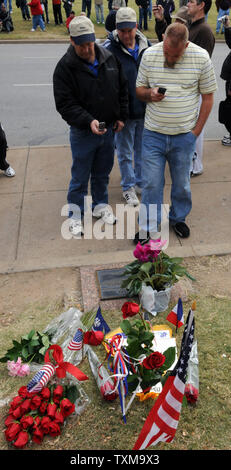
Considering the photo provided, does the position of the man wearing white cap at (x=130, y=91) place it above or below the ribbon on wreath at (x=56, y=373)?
above

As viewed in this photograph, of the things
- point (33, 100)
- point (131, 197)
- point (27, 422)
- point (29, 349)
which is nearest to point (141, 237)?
point (131, 197)

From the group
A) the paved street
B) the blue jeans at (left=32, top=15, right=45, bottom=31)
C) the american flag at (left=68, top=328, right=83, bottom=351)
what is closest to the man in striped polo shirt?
the american flag at (left=68, top=328, right=83, bottom=351)

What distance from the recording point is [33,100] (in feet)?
29.5

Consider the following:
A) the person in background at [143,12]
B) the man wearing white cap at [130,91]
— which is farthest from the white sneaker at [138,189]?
the person in background at [143,12]

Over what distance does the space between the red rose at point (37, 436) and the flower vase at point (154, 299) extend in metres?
1.20

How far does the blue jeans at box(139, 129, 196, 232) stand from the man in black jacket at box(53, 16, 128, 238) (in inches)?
15.5

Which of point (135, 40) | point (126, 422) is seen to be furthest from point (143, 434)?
point (135, 40)

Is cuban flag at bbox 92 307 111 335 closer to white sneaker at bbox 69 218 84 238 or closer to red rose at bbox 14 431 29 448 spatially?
red rose at bbox 14 431 29 448

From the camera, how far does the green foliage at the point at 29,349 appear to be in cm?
263

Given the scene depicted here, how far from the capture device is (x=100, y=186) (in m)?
4.16

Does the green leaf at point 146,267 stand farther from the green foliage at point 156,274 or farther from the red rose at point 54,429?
the red rose at point 54,429

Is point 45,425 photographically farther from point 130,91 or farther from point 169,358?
point 130,91

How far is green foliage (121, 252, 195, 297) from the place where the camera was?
2.96m

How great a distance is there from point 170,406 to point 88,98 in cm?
256
